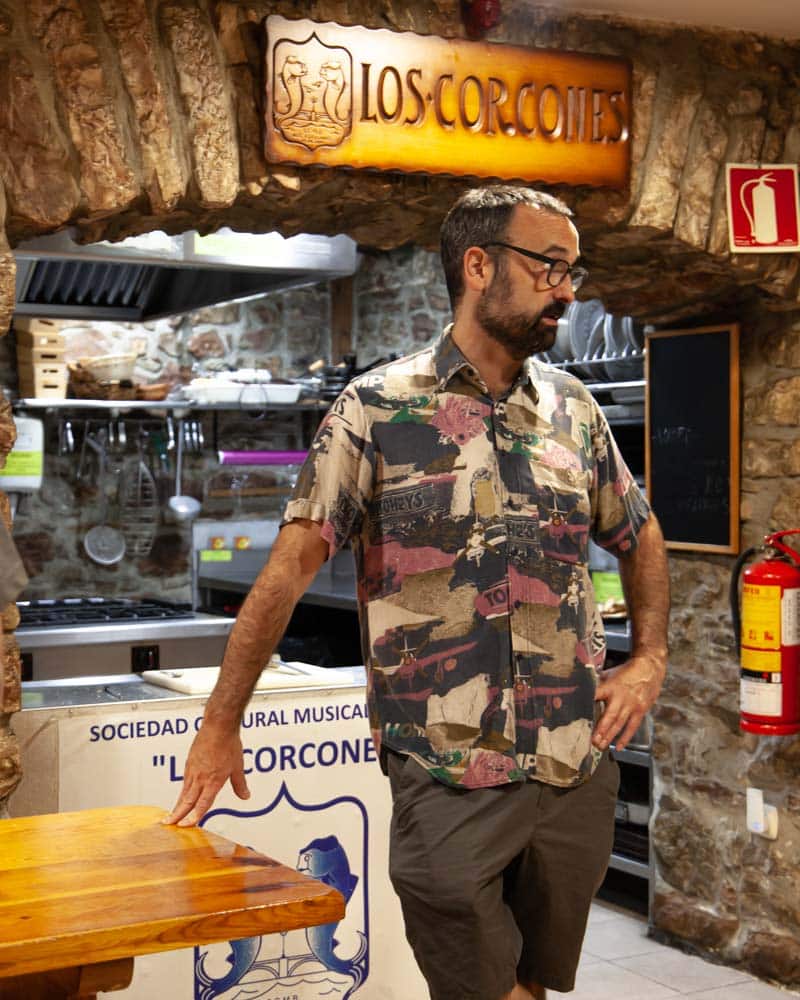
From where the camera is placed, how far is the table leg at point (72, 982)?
1734mm

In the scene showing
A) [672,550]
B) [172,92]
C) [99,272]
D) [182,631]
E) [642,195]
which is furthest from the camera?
[99,272]

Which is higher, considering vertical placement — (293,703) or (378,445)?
(378,445)

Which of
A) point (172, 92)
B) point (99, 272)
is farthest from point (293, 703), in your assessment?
point (99, 272)

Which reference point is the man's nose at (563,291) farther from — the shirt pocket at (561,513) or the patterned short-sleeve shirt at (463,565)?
the shirt pocket at (561,513)

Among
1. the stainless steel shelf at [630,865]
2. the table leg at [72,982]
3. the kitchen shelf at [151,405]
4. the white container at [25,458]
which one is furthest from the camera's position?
the kitchen shelf at [151,405]

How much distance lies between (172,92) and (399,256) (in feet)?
14.8

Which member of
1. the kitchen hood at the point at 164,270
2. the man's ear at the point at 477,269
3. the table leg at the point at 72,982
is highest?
the kitchen hood at the point at 164,270

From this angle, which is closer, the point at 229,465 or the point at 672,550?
the point at 672,550

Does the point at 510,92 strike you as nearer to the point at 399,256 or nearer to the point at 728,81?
the point at 728,81

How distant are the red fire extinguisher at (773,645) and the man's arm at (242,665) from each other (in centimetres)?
201

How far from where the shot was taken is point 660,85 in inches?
140

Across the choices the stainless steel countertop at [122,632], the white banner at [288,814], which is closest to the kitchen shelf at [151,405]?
the stainless steel countertop at [122,632]

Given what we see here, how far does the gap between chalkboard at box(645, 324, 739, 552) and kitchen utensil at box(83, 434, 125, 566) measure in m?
3.37

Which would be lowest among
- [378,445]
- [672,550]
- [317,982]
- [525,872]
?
[317,982]
